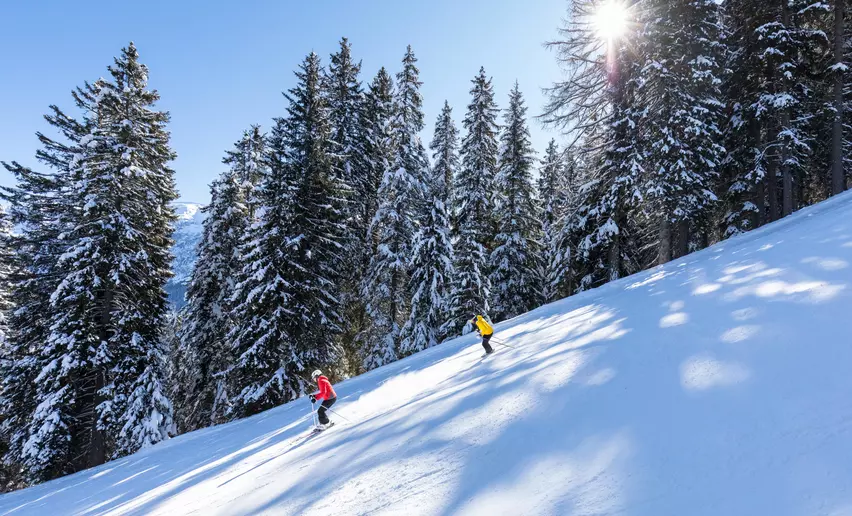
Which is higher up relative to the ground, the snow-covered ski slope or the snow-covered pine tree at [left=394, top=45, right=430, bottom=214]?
the snow-covered pine tree at [left=394, top=45, right=430, bottom=214]

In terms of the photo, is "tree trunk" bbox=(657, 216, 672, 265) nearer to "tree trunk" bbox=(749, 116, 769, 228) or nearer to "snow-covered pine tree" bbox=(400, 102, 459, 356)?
"tree trunk" bbox=(749, 116, 769, 228)

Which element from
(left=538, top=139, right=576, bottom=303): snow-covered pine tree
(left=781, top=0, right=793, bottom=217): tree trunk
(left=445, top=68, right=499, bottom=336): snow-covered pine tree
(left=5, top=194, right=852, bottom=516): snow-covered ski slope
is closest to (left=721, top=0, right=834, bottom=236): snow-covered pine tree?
(left=781, top=0, right=793, bottom=217): tree trunk

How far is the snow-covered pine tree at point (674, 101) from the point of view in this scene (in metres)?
17.3

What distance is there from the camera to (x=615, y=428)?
4.96 m

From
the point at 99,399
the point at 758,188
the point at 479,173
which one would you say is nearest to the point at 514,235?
the point at 479,173

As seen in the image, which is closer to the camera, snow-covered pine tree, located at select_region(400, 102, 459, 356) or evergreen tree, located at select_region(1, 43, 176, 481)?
evergreen tree, located at select_region(1, 43, 176, 481)

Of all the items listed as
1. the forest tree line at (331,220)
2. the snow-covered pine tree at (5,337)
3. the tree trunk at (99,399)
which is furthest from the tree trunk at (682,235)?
the snow-covered pine tree at (5,337)

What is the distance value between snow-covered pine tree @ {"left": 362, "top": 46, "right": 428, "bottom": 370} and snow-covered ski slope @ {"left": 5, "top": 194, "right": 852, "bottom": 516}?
12.7 m

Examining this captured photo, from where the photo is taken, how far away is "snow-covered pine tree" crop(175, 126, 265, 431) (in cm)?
2334

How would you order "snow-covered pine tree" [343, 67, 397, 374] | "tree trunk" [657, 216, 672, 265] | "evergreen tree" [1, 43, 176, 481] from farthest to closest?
"snow-covered pine tree" [343, 67, 397, 374], "tree trunk" [657, 216, 672, 265], "evergreen tree" [1, 43, 176, 481]

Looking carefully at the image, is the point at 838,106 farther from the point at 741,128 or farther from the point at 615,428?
the point at 615,428

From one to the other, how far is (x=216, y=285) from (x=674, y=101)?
84.3ft

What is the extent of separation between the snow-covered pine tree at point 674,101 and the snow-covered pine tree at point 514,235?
8.58 meters

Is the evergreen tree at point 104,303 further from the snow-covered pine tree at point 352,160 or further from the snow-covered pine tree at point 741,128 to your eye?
the snow-covered pine tree at point 741,128
